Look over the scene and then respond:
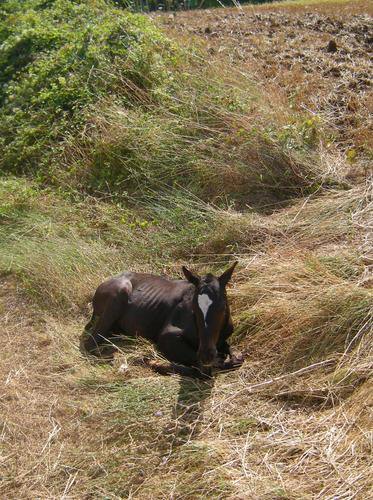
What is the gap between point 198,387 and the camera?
5965 mm

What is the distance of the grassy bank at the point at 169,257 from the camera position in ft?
16.9

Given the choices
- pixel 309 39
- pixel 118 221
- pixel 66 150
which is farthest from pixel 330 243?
pixel 309 39

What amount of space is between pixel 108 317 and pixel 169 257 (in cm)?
126

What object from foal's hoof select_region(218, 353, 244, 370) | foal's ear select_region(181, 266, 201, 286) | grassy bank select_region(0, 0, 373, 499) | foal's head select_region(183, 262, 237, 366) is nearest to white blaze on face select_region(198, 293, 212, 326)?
foal's head select_region(183, 262, 237, 366)

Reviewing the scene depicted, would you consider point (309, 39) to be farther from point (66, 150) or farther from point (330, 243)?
point (330, 243)

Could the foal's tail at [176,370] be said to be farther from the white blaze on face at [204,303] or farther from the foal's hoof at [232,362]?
the white blaze on face at [204,303]

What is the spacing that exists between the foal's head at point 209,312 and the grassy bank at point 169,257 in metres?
0.27

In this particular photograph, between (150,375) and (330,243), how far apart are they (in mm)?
2249

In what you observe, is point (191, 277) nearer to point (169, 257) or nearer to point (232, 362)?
point (232, 362)

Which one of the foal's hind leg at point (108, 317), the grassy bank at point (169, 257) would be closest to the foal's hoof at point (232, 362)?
the grassy bank at point (169, 257)

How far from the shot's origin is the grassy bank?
5156 millimetres

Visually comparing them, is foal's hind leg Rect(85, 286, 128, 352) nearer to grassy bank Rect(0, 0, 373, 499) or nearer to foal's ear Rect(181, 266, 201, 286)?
grassy bank Rect(0, 0, 373, 499)

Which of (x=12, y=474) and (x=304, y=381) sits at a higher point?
(x=304, y=381)

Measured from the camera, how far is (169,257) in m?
8.08
